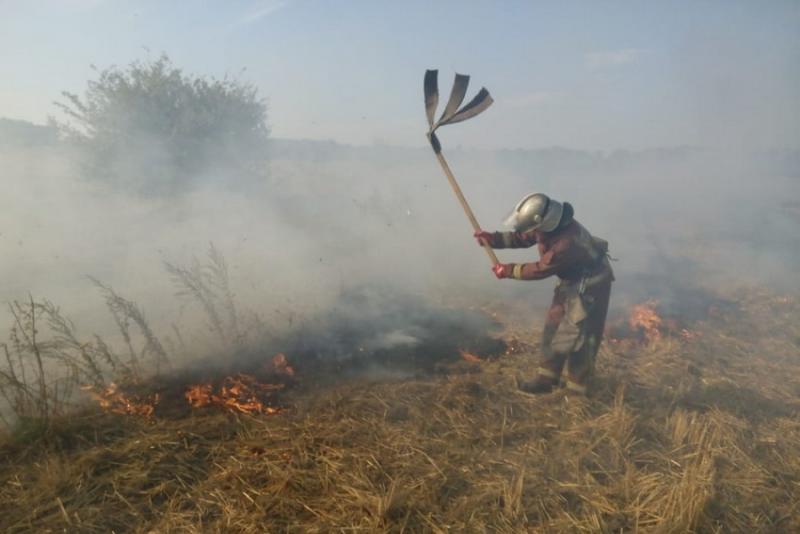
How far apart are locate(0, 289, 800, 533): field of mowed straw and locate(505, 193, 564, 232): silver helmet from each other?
160 cm

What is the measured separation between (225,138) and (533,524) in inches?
539

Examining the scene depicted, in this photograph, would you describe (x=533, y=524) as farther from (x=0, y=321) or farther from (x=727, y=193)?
(x=727, y=193)

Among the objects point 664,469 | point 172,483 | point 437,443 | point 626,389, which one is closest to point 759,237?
point 626,389

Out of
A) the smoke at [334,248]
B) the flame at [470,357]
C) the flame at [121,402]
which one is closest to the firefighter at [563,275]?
the flame at [470,357]

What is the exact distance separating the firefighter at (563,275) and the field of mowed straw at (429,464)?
0.93 ft

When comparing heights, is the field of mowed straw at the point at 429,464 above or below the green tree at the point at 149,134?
below

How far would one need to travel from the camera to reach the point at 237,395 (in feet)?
13.1

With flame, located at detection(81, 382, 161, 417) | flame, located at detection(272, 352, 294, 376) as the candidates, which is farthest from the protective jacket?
flame, located at detection(81, 382, 161, 417)

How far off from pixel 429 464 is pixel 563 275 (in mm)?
2115

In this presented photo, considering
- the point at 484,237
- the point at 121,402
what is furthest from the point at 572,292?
the point at 121,402

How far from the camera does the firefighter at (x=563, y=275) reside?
395 cm

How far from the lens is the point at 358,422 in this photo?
3.59 m

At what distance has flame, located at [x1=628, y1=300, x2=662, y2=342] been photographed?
19.5ft

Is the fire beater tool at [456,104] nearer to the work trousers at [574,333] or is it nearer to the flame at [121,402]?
the work trousers at [574,333]
